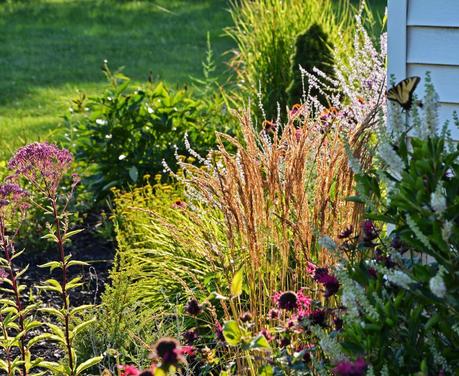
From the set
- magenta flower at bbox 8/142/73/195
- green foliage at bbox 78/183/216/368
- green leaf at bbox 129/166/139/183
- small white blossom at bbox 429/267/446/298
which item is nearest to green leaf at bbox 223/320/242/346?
small white blossom at bbox 429/267/446/298

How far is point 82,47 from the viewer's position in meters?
13.0

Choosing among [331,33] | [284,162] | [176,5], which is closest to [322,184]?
[284,162]

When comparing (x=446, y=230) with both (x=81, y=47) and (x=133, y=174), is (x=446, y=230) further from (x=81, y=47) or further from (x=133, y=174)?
(x=81, y=47)

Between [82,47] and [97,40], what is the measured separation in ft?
1.59

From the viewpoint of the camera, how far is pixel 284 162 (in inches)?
137

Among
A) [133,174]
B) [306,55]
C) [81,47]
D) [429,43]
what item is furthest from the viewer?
[81,47]

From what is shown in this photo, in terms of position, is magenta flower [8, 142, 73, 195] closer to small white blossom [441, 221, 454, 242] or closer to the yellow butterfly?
the yellow butterfly

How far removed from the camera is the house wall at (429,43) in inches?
134

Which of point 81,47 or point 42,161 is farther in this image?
point 81,47

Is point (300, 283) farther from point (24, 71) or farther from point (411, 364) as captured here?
point (24, 71)

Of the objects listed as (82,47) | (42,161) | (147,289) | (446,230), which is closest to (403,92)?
(446,230)

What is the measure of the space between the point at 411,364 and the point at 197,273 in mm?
2012

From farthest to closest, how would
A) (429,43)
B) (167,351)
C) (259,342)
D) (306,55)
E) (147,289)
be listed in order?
(306,55) < (147,289) < (429,43) < (259,342) < (167,351)

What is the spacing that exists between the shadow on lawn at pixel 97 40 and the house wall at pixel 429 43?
6732mm
